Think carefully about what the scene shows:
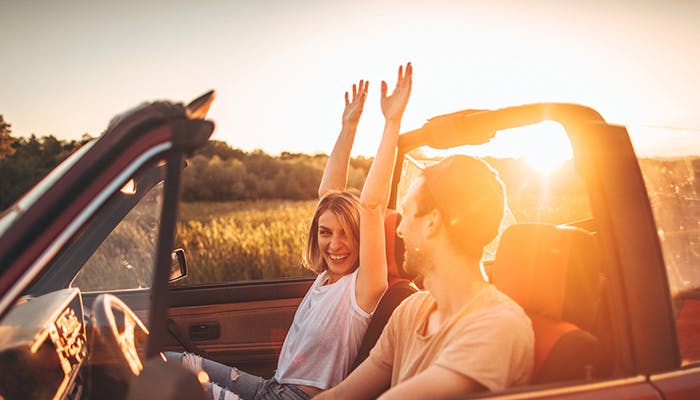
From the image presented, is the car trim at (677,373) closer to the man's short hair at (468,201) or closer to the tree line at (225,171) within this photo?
the man's short hair at (468,201)

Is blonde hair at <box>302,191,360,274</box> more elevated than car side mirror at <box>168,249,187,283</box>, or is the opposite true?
blonde hair at <box>302,191,360,274</box>

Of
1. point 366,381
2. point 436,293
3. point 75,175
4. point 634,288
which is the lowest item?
point 366,381

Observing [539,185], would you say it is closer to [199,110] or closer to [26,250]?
[199,110]

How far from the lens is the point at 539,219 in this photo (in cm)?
248

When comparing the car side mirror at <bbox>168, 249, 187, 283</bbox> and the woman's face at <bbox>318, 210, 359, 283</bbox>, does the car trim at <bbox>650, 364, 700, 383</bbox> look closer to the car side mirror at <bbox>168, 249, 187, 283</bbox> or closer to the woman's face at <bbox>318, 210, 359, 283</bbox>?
the woman's face at <bbox>318, 210, 359, 283</bbox>

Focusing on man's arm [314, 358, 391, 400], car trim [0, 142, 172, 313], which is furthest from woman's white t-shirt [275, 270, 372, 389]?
car trim [0, 142, 172, 313]

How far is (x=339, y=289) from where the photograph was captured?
9.46ft

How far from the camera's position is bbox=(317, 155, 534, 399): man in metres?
1.75

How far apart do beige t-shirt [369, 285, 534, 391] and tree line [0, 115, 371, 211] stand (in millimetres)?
15841

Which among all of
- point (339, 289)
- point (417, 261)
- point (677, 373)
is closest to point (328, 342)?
point (339, 289)

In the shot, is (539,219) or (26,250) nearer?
(26,250)

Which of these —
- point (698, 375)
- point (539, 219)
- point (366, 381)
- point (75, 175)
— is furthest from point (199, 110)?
point (698, 375)

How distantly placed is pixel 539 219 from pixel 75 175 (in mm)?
1858

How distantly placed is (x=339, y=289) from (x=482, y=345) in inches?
47.2
